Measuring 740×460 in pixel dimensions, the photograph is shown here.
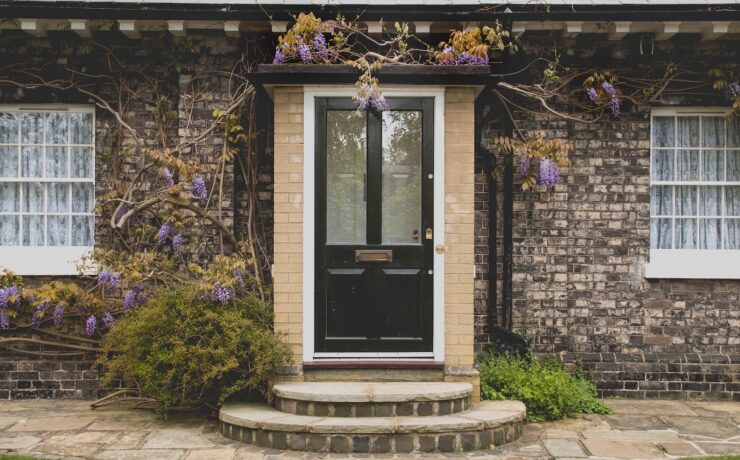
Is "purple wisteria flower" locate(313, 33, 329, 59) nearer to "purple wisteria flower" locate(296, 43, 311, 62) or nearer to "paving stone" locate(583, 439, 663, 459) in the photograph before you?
"purple wisteria flower" locate(296, 43, 311, 62)

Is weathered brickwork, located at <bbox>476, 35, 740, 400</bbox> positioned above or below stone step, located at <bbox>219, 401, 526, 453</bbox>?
above

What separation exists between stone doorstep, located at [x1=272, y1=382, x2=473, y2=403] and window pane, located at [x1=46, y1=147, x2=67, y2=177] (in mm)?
3535

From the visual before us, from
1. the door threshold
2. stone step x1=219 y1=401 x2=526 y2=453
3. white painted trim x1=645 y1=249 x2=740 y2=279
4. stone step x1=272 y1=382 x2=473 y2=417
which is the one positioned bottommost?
stone step x1=219 y1=401 x2=526 y2=453

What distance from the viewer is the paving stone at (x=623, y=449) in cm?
616

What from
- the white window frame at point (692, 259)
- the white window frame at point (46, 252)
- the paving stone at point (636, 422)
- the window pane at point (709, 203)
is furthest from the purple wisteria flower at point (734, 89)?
the white window frame at point (46, 252)

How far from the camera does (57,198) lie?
27.4ft

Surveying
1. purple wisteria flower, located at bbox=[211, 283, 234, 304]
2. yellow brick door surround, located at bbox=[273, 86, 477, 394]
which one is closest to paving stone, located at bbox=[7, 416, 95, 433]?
purple wisteria flower, located at bbox=[211, 283, 234, 304]

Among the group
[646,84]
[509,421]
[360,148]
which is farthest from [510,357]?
[646,84]

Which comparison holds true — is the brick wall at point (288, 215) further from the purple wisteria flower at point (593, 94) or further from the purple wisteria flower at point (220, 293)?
the purple wisteria flower at point (593, 94)

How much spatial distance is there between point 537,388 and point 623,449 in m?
1.21

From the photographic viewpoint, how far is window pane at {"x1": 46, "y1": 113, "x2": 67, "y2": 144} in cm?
834

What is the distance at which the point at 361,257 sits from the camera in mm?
7230

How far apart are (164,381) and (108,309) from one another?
1.59 metres

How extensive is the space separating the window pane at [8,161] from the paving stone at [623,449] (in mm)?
6482
